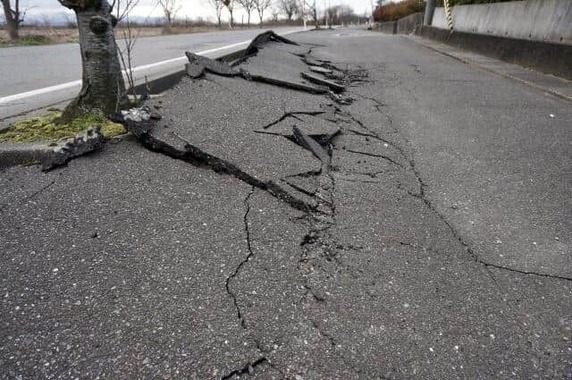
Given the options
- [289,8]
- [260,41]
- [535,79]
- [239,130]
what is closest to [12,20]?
[260,41]

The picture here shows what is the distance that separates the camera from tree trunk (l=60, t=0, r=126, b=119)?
3326 millimetres

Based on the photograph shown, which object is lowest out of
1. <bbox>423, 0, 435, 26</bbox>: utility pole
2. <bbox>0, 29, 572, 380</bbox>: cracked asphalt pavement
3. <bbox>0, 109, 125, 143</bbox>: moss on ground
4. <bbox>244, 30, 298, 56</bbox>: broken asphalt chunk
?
<bbox>0, 29, 572, 380</bbox>: cracked asphalt pavement

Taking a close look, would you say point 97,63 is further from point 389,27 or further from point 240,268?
point 389,27

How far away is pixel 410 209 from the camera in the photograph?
2635mm

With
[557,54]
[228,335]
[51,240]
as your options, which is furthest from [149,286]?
[557,54]

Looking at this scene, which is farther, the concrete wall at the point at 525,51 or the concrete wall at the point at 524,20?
the concrete wall at the point at 524,20

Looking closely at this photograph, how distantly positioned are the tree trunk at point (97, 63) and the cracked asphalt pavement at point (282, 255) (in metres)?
0.60

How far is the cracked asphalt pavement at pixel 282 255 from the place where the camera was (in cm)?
151

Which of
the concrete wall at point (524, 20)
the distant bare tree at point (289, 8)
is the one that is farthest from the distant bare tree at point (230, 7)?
the concrete wall at point (524, 20)

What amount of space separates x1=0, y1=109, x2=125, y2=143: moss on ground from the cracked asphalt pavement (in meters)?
0.38

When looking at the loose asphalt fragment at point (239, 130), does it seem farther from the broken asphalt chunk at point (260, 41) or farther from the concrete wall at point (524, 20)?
the concrete wall at point (524, 20)

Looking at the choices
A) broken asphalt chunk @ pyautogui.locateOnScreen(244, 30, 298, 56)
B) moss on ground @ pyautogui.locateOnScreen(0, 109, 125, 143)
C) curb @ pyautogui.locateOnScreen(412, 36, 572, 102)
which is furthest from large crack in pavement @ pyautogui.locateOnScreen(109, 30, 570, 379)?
broken asphalt chunk @ pyautogui.locateOnScreen(244, 30, 298, 56)

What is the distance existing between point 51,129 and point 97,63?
0.75 meters

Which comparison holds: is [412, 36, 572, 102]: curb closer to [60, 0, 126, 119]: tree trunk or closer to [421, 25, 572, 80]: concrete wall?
[421, 25, 572, 80]: concrete wall
